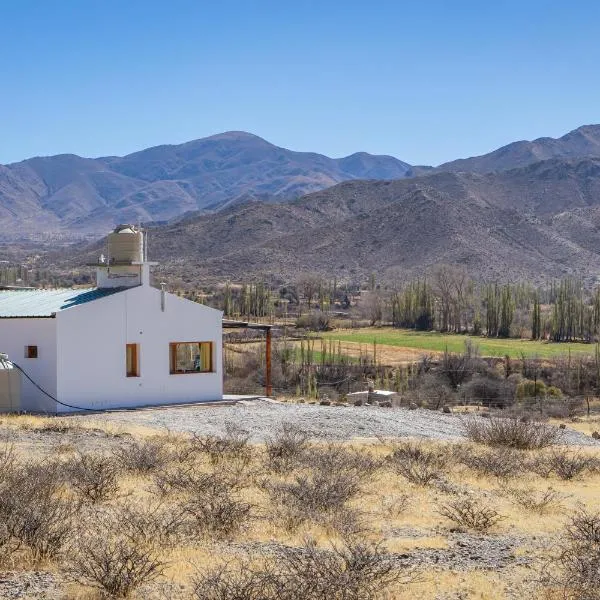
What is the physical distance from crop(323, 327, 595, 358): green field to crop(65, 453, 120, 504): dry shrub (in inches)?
1832

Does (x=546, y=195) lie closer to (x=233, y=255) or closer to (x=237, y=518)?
(x=233, y=255)

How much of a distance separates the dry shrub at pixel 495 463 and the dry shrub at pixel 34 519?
7.89m

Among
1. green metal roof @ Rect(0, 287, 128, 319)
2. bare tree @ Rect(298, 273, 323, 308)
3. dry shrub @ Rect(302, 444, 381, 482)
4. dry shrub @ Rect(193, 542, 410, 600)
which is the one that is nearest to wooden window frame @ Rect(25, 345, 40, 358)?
green metal roof @ Rect(0, 287, 128, 319)

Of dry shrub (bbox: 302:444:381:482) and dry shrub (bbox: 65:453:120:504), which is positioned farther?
dry shrub (bbox: 302:444:381:482)

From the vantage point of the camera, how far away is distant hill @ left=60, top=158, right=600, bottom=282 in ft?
373

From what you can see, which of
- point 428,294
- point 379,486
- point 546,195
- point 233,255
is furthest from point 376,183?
point 379,486

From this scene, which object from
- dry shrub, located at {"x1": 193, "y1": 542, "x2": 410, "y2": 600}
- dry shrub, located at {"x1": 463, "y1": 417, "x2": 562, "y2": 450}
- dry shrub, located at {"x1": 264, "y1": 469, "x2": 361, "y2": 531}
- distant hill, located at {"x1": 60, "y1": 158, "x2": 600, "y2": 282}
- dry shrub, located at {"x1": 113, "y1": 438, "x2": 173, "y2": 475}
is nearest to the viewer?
dry shrub, located at {"x1": 193, "y1": 542, "x2": 410, "y2": 600}

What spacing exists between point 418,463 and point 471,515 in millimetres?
4604

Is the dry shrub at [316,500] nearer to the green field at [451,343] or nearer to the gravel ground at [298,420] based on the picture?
the gravel ground at [298,420]

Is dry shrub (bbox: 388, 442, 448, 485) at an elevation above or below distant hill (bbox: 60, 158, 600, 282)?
below

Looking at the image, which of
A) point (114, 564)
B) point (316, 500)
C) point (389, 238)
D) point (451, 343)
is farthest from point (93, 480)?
point (389, 238)

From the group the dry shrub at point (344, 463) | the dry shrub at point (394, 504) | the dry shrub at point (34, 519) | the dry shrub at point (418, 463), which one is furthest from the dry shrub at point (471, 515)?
the dry shrub at point (34, 519)

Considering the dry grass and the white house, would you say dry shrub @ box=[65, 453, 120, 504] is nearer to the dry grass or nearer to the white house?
the dry grass

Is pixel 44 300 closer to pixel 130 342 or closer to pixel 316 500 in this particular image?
pixel 130 342
